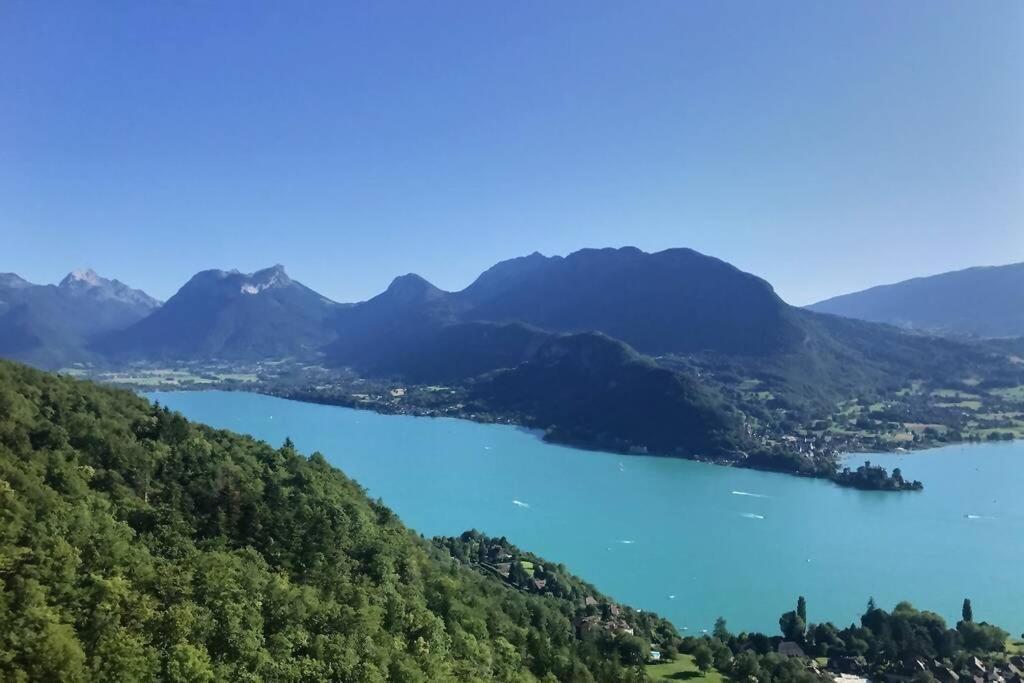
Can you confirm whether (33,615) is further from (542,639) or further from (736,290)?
(736,290)

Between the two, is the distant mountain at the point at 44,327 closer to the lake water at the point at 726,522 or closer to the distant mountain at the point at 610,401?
the distant mountain at the point at 610,401

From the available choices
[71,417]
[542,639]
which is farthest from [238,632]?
[542,639]

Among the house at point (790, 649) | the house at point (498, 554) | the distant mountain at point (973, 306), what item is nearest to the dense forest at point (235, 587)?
the house at point (790, 649)

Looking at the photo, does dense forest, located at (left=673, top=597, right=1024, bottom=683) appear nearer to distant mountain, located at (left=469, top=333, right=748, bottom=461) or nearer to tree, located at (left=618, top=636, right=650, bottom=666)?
tree, located at (left=618, top=636, right=650, bottom=666)

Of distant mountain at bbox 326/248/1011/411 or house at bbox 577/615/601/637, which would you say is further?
distant mountain at bbox 326/248/1011/411

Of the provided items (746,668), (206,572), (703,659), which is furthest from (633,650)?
(206,572)

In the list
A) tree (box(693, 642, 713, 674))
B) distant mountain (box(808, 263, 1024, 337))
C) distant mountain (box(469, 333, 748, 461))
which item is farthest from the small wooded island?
distant mountain (box(808, 263, 1024, 337))

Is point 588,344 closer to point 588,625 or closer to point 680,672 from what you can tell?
point 588,625
